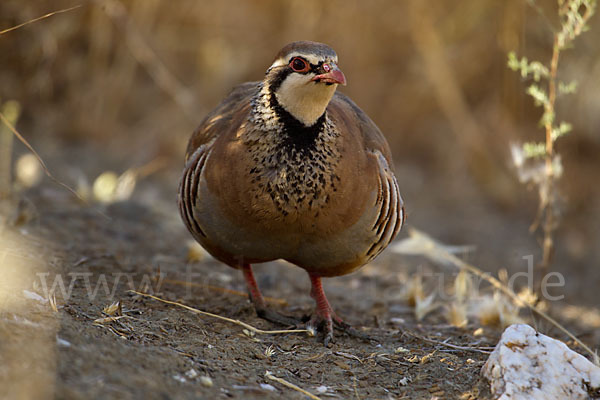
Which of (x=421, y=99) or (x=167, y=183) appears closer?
(x=167, y=183)

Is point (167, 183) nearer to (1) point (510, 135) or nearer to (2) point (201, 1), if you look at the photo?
(2) point (201, 1)

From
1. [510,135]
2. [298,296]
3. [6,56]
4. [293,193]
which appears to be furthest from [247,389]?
[510,135]

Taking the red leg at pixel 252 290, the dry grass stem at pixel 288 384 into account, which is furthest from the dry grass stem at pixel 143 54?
the dry grass stem at pixel 288 384

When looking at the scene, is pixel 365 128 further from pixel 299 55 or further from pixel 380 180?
pixel 299 55

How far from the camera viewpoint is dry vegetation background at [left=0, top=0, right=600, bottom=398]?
6953mm

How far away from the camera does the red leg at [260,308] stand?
3.82 meters

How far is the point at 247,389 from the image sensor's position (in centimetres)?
267

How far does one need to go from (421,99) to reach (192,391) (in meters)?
6.66

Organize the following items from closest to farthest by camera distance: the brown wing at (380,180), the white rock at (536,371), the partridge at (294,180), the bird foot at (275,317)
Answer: the white rock at (536,371)
the partridge at (294,180)
the brown wing at (380,180)
the bird foot at (275,317)

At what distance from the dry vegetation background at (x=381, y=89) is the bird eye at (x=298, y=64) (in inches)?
136

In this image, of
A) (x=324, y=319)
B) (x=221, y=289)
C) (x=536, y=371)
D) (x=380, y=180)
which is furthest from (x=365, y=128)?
(x=536, y=371)

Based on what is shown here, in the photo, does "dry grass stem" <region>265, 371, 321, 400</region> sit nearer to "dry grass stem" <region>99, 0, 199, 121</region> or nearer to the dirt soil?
the dirt soil

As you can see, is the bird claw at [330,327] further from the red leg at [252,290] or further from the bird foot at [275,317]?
the red leg at [252,290]

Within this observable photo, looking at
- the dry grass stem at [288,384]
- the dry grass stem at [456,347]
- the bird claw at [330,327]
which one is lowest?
the dry grass stem at [288,384]
